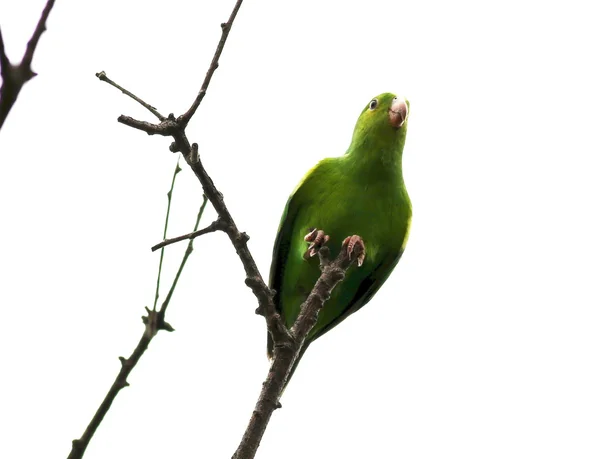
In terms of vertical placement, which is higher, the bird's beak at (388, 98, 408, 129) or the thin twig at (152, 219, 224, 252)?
the bird's beak at (388, 98, 408, 129)

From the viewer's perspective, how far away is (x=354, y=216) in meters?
5.96

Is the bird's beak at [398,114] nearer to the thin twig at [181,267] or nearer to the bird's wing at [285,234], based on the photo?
the bird's wing at [285,234]

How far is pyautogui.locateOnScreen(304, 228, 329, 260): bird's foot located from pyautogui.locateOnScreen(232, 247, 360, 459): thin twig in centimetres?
152

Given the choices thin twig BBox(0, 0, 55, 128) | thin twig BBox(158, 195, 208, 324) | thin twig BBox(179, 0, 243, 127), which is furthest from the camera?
thin twig BBox(179, 0, 243, 127)

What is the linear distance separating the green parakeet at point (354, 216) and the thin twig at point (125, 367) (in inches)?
144

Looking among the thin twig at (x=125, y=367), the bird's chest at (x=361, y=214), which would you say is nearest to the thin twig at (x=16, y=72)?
the thin twig at (x=125, y=367)

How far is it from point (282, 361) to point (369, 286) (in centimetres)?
326

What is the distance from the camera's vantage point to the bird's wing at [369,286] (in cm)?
645

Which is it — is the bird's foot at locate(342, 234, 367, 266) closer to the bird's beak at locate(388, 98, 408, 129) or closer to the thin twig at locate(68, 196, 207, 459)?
the bird's beak at locate(388, 98, 408, 129)

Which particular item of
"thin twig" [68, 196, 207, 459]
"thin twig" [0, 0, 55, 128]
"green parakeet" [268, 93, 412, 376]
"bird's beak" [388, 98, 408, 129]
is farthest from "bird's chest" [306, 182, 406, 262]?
"thin twig" [0, 0, 55, 128]

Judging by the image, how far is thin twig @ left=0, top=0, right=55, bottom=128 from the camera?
146cm

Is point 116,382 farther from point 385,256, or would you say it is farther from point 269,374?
point 385,256

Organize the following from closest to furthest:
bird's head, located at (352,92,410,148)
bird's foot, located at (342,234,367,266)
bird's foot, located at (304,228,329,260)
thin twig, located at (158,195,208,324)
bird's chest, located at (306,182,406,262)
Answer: thin twig, located at (158,195,208,324) < bird's foot, located at (342,234,367,266) < bird's foot, located at (304,228,329,260) < bird's chest, located at (306,182,406,262) < bird's head, located at (352,92,410,148)

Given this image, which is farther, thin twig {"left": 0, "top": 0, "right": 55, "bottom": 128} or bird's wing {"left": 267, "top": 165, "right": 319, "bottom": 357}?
bird's wing {"left": 267, "top": 165, "right": 319, "bottom": 357}
